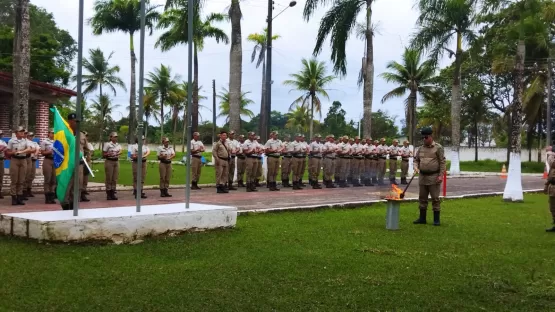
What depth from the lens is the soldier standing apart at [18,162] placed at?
12102 millimetres

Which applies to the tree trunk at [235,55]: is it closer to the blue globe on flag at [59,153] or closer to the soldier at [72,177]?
the soldier at [72,177]

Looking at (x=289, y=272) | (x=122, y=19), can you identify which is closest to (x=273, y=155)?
(x=289, y=272)

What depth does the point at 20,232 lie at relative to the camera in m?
7.52

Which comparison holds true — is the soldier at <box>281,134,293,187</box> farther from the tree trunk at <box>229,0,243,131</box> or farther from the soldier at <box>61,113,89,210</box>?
the soldier at <box>61,113,89,210</box>

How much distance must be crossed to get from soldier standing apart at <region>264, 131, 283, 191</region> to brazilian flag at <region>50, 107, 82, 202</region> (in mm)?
9966

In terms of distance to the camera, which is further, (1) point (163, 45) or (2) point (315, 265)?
(1) point (163, 45)

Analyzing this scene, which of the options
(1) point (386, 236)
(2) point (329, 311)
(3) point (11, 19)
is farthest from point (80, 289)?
(3) point (11, 19)

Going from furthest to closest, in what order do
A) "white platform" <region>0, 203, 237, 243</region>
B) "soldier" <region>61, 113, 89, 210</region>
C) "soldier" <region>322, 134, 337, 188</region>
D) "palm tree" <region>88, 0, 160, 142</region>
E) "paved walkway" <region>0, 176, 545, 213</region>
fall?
"palm tree" <region>88, 0, 160, 142</region>, "soldier" <region>322, 134, 337, 188</region>, "paved walkway" <region>0, 176, 545, 213</region>, "soldier" <region>61, 113, 89, 210</region>, "white platform" <region>0, 203, 237, 243</region>

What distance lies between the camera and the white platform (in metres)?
7.25

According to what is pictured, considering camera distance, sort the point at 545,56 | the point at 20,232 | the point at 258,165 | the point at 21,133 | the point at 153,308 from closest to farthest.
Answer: the point at 153,308, the point at 20,232, the point at 21,133, the point at 258,165, the point at 545,56

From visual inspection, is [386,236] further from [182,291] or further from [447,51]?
[447,51]

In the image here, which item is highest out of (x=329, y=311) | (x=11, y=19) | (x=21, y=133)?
(x=11, y=19)

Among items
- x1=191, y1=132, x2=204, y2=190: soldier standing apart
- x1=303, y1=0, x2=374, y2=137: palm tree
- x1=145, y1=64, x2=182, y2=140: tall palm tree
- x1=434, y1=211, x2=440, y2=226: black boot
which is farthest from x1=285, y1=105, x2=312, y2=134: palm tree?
x1=434, y1=211, x2=440, y2=226: black boot

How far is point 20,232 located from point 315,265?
155 inches
